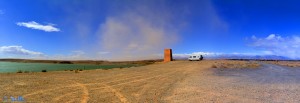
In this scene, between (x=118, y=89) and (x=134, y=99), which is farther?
(x=118, y=89)

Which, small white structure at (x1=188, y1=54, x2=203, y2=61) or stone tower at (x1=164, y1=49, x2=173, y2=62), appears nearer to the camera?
small white structure at (x1=188, y1=54, x2=203, y2=61)

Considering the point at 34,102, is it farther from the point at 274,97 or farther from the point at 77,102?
the point at 274,97

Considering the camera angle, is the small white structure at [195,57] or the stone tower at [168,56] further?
the stone tower at [168,56]

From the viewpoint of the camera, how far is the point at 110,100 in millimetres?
10688

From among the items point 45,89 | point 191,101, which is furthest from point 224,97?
point 45,89

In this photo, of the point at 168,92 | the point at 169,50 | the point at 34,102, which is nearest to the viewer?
the point at 34,102

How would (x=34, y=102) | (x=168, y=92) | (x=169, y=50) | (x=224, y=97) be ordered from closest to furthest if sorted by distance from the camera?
(x=34, y=102) → (x=224, y=97) → (x=168, y=92) → (x=169, y=50)

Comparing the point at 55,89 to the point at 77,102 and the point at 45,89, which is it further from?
the point at 77,102

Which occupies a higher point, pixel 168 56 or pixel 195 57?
pixel 168 56

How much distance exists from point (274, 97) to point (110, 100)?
748 cm

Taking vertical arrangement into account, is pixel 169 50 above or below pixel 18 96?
above

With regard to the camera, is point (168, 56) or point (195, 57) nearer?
point (195, 57)

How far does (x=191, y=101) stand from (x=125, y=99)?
2.84 meters

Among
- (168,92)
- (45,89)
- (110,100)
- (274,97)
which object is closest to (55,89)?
(45,89)
